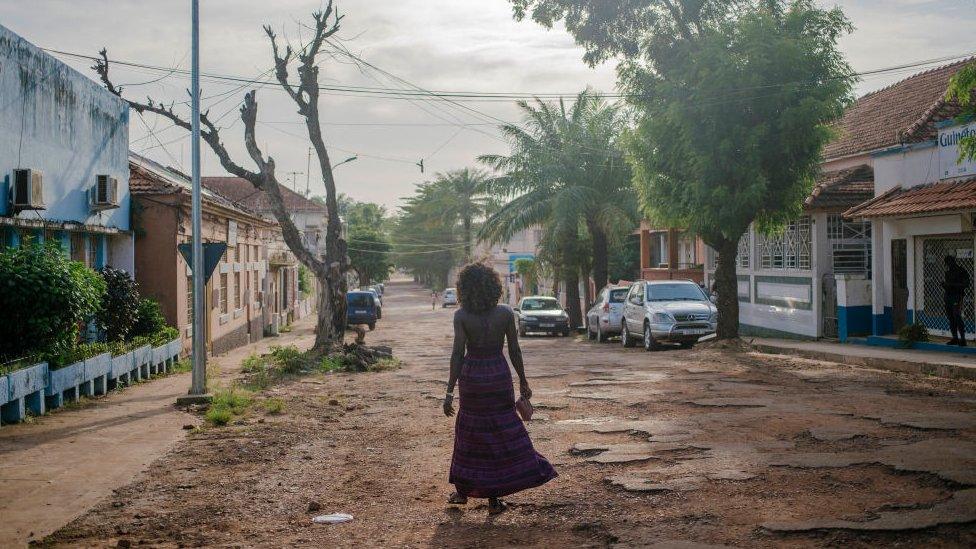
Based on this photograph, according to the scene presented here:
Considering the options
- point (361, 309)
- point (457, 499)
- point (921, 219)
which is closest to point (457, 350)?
point (457, 499)

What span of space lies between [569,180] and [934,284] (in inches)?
649

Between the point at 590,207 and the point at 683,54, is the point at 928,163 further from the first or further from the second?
the point at 590,207

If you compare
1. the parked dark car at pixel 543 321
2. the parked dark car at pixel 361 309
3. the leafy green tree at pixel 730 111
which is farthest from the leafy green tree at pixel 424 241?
the leafy green tree at pixel 730 111

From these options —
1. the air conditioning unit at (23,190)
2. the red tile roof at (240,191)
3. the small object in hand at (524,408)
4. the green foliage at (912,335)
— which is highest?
the red tile roof at (240,191)

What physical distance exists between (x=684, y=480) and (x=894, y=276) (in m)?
14.8

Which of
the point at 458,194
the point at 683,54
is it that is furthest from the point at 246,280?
the point at 458,194

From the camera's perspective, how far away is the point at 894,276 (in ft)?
64.9

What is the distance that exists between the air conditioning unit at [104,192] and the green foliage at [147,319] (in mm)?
2004

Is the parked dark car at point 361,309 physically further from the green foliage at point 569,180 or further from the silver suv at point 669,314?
the silver suv at point 669,314

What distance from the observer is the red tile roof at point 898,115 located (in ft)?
66.5

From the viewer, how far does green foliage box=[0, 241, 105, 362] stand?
11.2 m

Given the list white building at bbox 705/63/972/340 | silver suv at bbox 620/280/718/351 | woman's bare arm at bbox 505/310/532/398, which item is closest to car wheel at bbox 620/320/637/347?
silver suv at bbox 620/280/718/351

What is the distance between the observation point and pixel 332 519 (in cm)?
637

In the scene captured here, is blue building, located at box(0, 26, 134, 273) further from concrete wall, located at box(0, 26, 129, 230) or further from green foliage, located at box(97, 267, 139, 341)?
green foliage, located at box(97, 267, 139, 341)
